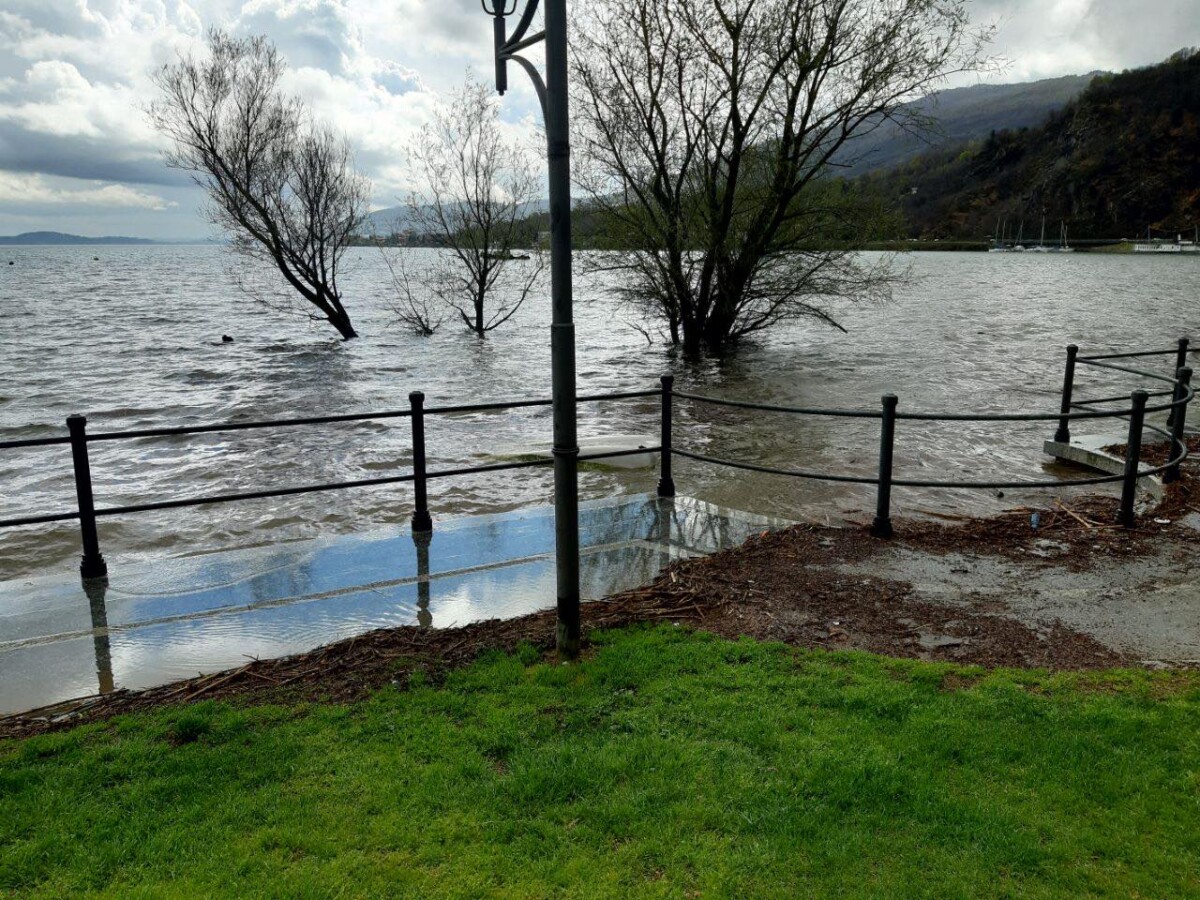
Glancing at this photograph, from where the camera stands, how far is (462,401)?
2253 cm

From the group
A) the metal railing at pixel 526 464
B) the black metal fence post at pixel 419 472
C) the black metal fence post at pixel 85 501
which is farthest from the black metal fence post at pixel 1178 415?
the black metal fence post at pixel 85 501

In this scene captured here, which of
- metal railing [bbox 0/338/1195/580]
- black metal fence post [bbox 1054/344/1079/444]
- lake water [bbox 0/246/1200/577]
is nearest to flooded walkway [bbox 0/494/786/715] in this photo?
metal railing [bbox 0/338/1195/580]

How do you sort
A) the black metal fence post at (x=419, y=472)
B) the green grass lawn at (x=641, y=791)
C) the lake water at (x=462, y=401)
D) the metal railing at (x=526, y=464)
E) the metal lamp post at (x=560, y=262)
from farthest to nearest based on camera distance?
the lake water at (x=462, y=401) < the black metal fence post at (x=419, y=472) < the metal railing at (x=526, y=464) < the metal lamp post at (x=560, y=262) < the green grass lawn at (x=641, y=791)

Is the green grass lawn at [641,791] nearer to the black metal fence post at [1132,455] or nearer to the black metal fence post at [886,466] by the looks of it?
the black metal fence post at [886,466]

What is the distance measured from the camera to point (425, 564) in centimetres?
Answer: 684

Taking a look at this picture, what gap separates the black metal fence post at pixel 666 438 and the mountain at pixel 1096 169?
532 feet

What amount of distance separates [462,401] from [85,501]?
16.2 metres

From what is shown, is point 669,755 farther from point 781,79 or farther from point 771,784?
point 781,79

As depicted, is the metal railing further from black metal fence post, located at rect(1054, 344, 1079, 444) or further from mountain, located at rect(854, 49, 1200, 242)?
mountain, located at rect(854, 49, 1200, 242)

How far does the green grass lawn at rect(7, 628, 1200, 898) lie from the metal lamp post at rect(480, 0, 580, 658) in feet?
1.86

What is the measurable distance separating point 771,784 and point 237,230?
1194 inches

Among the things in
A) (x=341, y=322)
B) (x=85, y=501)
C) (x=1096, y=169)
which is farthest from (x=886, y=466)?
(x=1096, y=169)

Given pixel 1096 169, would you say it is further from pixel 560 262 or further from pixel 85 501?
pixel 85 501

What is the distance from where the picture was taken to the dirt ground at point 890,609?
4781mm
